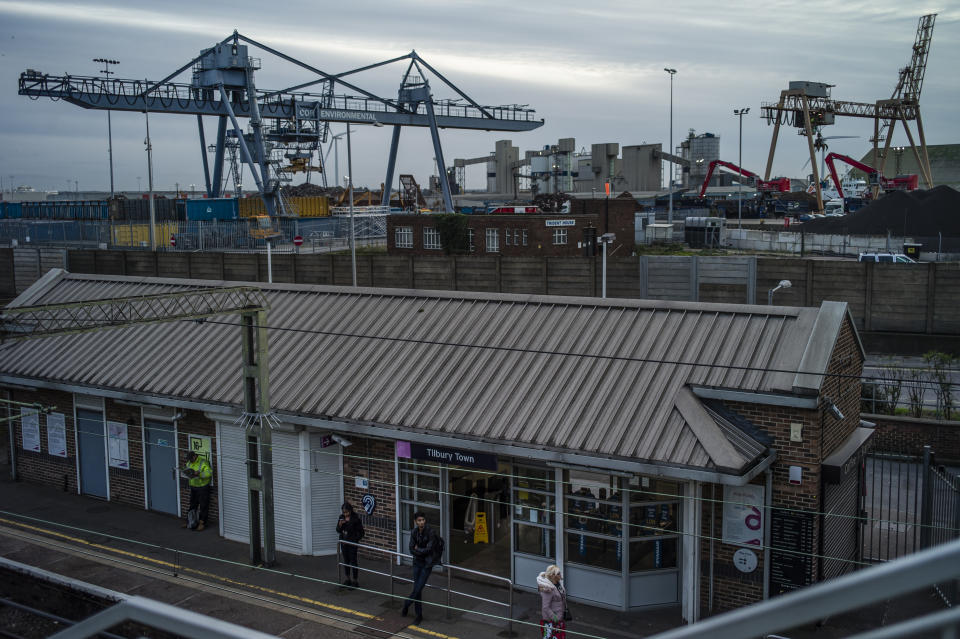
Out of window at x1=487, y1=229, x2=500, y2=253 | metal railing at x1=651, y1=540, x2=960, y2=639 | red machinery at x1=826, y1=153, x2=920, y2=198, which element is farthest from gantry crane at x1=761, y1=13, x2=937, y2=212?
metal railing at x1=651, y1=540, x2=960, y2=639

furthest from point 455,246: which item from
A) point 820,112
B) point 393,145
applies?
point 820,112

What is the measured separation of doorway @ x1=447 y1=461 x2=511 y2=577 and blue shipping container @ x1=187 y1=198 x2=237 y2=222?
41.9 meters

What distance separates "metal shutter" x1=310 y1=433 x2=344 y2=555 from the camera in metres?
15.0

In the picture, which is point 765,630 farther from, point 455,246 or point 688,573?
point 455,246

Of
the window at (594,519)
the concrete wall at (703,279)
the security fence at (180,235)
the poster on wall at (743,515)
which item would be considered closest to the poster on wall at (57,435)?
the window at (594,519)

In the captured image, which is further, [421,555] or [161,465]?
[161,465]

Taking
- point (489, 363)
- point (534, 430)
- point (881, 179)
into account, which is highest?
point (881, 179)

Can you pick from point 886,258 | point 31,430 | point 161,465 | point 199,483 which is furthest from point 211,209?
point 199,483

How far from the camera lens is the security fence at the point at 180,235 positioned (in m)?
45.1

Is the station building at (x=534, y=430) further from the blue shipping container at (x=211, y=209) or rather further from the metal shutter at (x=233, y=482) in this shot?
the blue shipping container at (x=211, y=209)

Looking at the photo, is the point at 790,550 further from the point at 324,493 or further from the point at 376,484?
the point at 324,493

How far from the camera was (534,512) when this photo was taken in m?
13.2

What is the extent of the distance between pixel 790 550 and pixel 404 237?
37614mm

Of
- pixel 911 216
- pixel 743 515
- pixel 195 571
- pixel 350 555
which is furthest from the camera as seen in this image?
pixel 911 216
